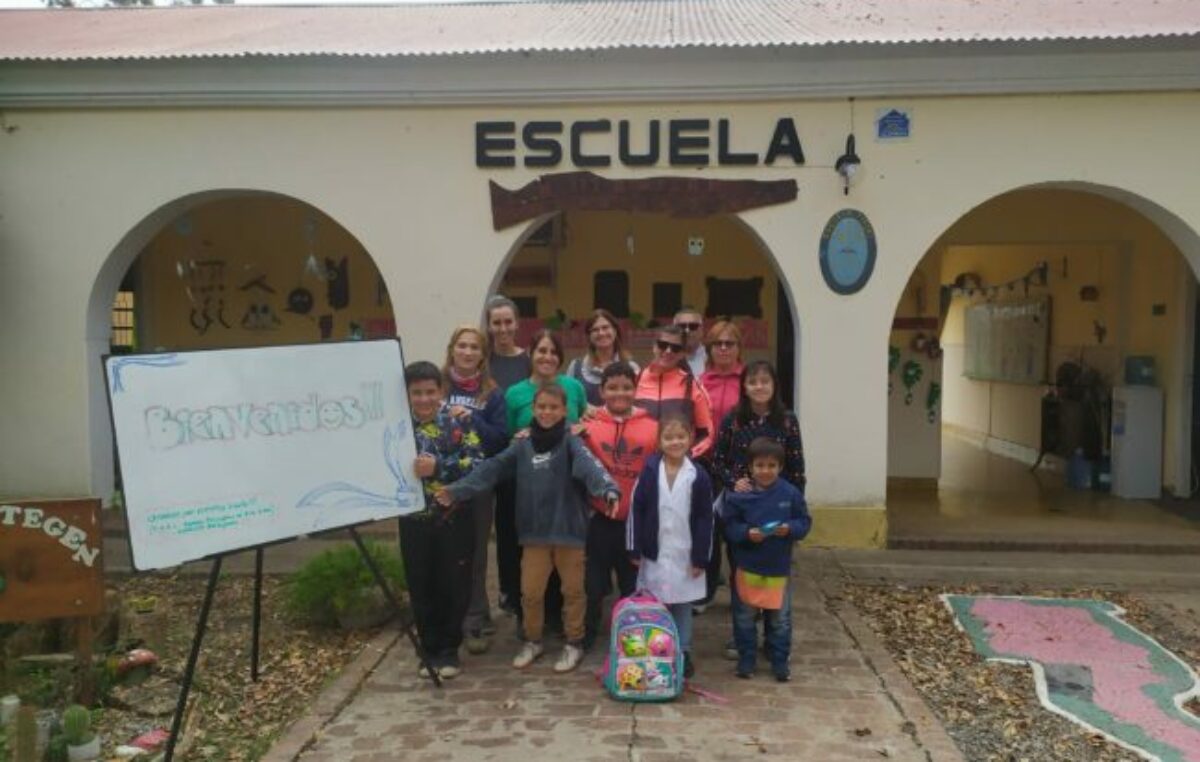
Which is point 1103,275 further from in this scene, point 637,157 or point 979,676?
point 979,676

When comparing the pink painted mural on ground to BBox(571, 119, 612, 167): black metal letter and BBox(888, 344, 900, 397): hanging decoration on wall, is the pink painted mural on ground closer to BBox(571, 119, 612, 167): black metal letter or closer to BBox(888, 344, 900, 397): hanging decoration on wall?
BBox(888, 344, 900, 397): hanging decoration on wall

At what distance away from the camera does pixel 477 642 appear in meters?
4.70

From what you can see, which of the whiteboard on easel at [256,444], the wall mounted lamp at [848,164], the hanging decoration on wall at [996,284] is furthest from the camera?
the hanging decoration on wall at [996,284]

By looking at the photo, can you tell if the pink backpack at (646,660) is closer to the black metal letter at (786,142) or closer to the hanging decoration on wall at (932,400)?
the black metal letter at (786,142)

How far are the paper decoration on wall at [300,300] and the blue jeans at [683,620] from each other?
6.30 m

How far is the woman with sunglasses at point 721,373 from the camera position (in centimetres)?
469

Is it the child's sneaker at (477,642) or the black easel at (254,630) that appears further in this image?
the child's sneaker at (477,642)

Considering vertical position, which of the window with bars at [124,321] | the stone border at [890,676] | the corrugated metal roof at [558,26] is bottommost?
the stone border at [890,676]

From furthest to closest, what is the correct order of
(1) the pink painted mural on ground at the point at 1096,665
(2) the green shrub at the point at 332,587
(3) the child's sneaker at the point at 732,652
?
(2) the green shrub at the point at 332,587 < (3) the child's sneaker at the point at 732,652 < (1) the pink painted mural on ground at the point at 1096,665

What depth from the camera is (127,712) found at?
4168 mm

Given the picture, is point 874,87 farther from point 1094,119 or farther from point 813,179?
point 1094,119

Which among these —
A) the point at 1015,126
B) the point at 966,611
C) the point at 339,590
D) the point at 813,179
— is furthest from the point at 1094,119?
the point at 339,590

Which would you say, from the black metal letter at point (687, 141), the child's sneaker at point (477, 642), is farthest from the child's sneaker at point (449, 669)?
the black metal letter at point (687, 141)

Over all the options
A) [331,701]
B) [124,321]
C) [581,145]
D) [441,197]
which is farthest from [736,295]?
[124,321]
